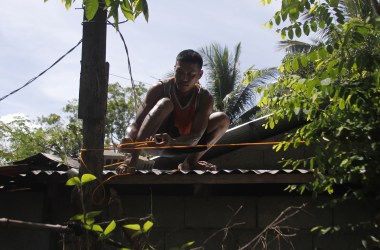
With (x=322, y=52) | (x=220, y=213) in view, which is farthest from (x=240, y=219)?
(x=322, y=52)

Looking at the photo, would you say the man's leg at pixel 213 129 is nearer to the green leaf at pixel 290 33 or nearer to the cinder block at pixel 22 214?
the green leaf at pixel 290 33

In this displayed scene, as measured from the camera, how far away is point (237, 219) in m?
6.20

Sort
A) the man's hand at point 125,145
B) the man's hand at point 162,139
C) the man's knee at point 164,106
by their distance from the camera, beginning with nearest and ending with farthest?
the man's hand at point 125,145 → the man's hand at point 162,139 → the man's knee at point 164,106

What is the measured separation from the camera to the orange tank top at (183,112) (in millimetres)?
6258

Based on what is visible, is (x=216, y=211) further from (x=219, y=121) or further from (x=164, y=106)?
(x=164, y=106)

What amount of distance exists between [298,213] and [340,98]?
4.67 ft

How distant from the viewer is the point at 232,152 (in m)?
7.99

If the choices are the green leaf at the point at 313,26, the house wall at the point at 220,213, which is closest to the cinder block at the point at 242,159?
the house wall at the point at 220,213

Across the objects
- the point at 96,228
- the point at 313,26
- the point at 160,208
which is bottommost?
the point at 160,208

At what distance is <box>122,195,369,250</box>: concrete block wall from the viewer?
6.09m

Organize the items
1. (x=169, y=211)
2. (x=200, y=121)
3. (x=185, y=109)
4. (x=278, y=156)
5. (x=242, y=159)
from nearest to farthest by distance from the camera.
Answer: (x=200, y=121)
(x=185, y=109)
(x=169, y=211)
(x=278, y=156)
(x=242, y=159)

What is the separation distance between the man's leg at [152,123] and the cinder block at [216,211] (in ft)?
3.38

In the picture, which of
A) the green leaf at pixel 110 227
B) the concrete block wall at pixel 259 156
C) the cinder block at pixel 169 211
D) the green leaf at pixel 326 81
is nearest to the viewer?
the green leaf at pixel 110 227

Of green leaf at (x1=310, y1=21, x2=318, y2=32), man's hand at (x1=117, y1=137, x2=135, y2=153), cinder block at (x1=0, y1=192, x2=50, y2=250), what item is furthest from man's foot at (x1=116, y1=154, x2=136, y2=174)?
green leaf at (x1=310, y1=21, x2=318, y2=32)
